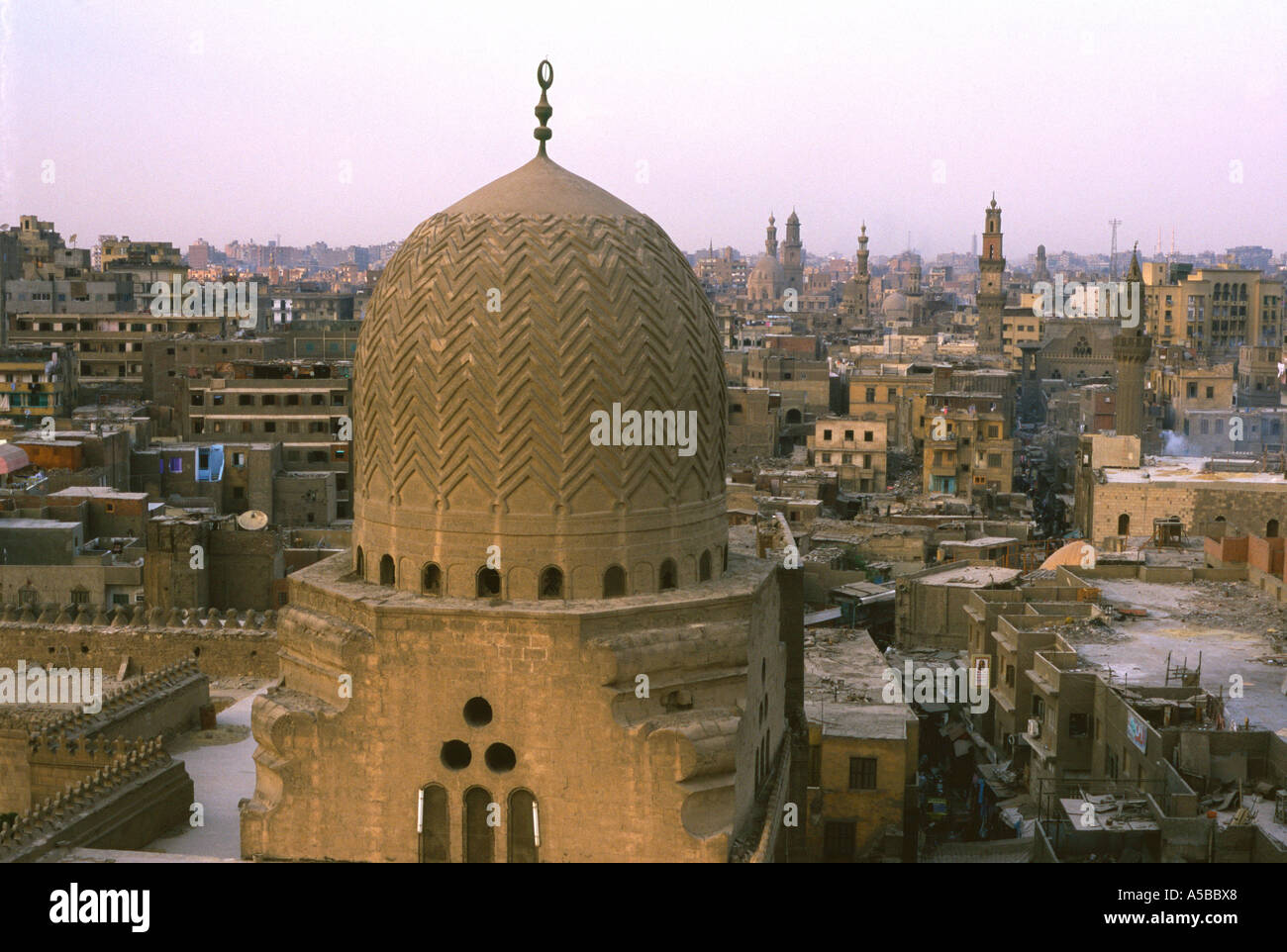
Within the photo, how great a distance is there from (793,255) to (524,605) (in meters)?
178

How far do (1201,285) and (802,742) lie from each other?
307ft

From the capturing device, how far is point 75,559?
3569 cm

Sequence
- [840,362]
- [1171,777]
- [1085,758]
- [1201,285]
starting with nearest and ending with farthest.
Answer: [1171,777]
[1085,758]
[840,362]
[1201,285]

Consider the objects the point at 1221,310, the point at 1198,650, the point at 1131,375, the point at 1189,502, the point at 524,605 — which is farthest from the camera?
the point at 1221,310

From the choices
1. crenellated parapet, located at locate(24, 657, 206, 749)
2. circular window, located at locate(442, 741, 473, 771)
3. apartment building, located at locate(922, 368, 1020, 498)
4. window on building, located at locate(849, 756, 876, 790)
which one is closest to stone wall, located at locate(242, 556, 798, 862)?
circular window, located at locate(442, 741, 473, 771)

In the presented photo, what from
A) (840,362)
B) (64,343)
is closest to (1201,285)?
(840,362)

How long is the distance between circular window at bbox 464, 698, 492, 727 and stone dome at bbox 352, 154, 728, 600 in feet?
3.17

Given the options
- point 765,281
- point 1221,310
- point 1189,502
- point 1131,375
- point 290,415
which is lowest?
point 1189,502

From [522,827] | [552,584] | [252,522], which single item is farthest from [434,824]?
[252,522]

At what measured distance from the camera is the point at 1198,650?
100 feet

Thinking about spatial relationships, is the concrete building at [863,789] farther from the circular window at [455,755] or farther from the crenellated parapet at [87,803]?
the circular window at [455,755]

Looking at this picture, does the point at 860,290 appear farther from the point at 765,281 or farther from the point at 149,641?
the point at 149,641
